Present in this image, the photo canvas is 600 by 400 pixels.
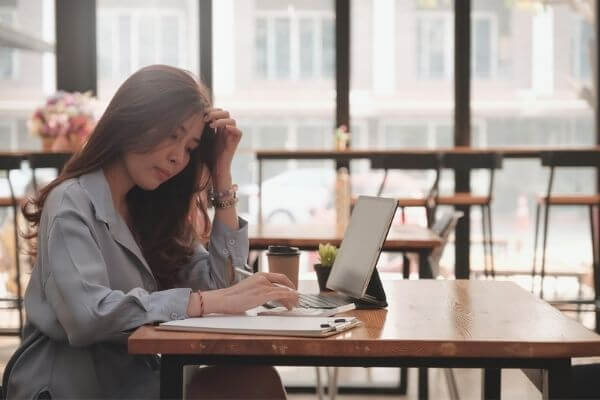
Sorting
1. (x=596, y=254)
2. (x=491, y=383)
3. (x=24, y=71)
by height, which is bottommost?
(x=596, y=254)

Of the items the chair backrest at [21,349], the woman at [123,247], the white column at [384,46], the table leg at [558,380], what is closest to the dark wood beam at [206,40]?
the white column at [384,46]

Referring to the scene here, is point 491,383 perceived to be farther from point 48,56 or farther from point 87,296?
point 48,56

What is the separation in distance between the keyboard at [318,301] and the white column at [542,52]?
18.0ft

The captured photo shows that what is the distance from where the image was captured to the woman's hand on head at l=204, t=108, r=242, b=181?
6.48ft

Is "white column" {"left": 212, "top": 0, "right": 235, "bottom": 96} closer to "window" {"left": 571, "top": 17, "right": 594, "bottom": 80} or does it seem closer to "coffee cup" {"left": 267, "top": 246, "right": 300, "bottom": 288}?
"window" {"left": 571, "top": 17, "right": 594, "bottom": 80}

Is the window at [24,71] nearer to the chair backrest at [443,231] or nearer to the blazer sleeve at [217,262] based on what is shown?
the chair backrest at [443,231]

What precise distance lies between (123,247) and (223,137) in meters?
0.38

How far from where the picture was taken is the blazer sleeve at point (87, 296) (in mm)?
1607

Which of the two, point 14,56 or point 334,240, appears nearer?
point 334,240

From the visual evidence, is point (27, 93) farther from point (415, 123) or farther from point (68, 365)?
point (68, 365)

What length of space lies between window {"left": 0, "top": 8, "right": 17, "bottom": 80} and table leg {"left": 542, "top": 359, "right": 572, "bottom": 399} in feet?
20.4

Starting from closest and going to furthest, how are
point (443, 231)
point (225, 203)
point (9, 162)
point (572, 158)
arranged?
point (225, 203) → point (443, 231) → point (9, 162) → point (572, 158)

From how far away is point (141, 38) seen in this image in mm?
7234

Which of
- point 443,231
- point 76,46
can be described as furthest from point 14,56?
point 443,231
